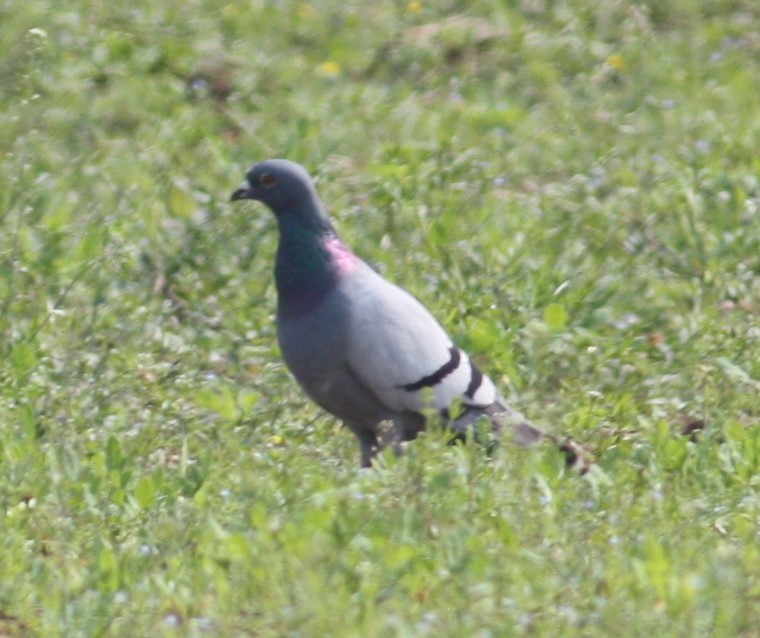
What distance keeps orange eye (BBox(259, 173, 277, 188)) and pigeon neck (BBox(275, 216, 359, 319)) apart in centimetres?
12

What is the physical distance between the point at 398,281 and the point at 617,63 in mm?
3418

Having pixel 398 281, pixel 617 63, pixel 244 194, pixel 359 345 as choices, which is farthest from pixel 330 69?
pixel 359 345

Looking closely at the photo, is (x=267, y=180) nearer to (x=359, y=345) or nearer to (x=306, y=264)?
(x=306, y=264)

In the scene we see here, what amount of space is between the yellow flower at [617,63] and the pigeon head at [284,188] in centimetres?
435

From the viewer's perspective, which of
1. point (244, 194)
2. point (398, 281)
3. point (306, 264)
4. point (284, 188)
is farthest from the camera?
point (398, 281)

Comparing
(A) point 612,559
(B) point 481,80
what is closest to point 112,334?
(A) point 612,559

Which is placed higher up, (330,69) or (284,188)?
(284,188)

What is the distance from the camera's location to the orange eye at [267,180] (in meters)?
5.28

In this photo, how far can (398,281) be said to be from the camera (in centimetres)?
635

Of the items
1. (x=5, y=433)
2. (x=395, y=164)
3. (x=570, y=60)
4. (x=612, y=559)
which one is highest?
(x=612, y=559)

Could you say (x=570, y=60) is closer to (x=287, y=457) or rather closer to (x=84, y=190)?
(x=84, y=190)

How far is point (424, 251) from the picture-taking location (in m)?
6.57

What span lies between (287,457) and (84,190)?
10.4ft

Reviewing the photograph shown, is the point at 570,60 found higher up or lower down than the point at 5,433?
lower down
